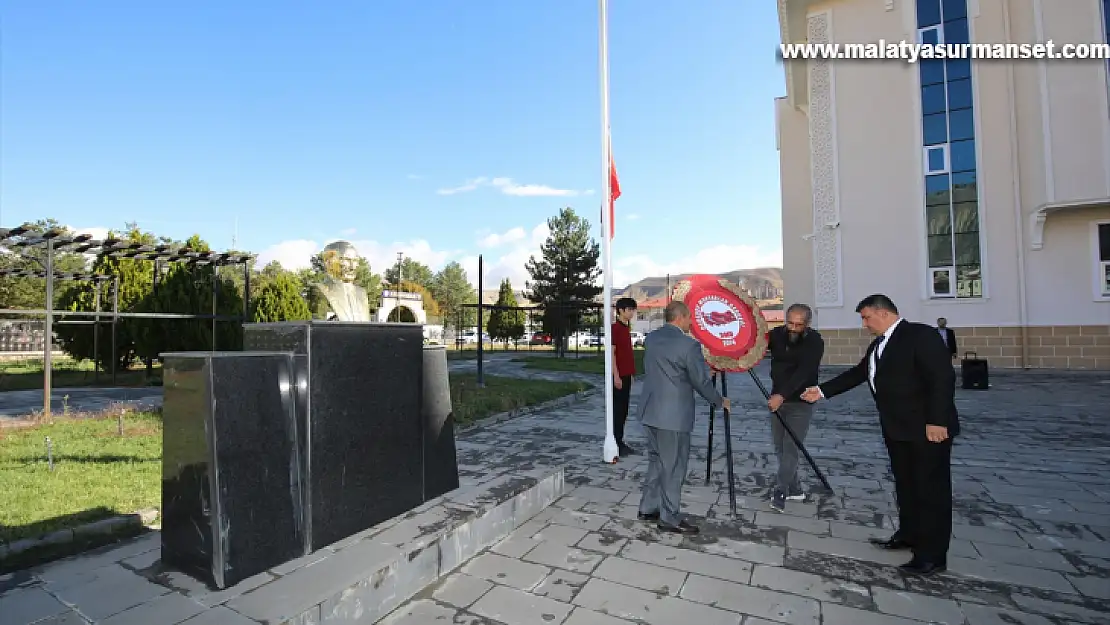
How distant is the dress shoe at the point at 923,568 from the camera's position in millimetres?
3096

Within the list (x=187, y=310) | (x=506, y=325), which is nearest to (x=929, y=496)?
(x=187, y=310)

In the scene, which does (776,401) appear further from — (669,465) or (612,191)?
(612,191)

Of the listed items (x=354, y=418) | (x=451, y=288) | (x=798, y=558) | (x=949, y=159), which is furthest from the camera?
(x=451, y=288)

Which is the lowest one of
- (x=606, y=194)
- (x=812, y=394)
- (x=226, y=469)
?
(x=226, y=469)

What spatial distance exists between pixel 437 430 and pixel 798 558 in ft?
8.97

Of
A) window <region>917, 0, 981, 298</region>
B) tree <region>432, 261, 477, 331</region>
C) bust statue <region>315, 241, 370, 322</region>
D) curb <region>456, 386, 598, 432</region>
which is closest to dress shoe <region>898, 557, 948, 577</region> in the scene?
bust statue <region>315, 241, 370, 322</region>

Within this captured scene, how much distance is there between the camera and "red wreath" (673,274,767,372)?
14.8ft

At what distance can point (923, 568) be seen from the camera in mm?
3098

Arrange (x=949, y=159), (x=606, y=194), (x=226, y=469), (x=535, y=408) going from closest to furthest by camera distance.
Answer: (x=226, y=469) → (x=606, y=194) → (x=535, y=408) → (x=949, y=159)

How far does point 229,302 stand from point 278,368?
1420cm

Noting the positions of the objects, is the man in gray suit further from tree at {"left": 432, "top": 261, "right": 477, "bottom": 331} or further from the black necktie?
tree at {"left": 432, "top": 261, "right": 477, "bottom": 331}

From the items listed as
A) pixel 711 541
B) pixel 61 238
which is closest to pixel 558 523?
pixel 711 541

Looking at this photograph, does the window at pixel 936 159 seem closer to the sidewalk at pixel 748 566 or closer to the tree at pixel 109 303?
the sidewalk at pixel 748 566

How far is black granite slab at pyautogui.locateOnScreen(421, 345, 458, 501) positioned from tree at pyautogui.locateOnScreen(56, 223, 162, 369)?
562 inches
